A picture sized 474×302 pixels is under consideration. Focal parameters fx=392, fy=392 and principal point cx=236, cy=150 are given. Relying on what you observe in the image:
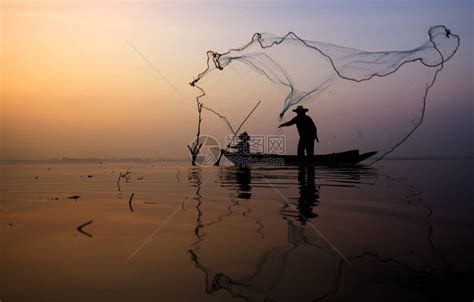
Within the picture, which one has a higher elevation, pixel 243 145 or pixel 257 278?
pixel 243 145

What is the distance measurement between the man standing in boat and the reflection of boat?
2.31ft

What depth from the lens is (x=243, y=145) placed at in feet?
104

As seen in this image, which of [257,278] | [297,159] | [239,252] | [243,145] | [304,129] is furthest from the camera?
[243,145]

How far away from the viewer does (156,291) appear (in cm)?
408

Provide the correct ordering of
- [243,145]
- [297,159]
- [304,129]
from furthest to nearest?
[243,145]
[297,159]
[304,129]

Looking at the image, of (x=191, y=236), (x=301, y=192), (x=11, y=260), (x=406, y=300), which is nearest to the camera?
(x=406, y=300)

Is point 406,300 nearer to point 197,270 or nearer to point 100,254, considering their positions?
point 197,270

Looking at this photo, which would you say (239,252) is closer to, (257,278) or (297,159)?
(257,278)

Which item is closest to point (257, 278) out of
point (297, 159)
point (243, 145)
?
point (297, 159)

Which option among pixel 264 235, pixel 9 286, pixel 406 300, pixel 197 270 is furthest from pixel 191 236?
pixel 406 300

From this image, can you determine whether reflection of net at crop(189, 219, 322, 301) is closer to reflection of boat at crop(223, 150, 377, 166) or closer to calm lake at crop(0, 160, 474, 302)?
calm lake at crop(0, 160, 474, 302)

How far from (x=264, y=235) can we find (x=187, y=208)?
137 inches

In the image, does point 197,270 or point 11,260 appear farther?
point 11,260

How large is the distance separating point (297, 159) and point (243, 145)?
4.58 meters
